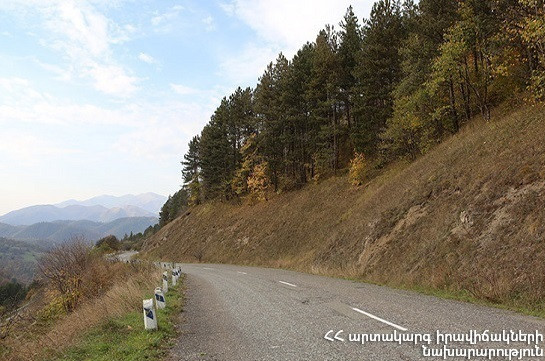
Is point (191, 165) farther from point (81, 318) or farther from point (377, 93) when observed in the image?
point (81, 318)

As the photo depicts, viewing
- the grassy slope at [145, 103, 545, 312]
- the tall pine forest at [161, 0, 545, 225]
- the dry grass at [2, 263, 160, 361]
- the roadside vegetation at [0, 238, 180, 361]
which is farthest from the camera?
the tall pine forest at [161, 0, 545, 225]

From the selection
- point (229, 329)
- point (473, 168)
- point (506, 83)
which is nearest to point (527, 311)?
point (229, 329)

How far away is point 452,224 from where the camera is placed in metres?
14.8

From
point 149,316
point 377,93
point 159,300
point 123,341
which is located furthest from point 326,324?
point 377,93

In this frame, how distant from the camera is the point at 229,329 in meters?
8.36

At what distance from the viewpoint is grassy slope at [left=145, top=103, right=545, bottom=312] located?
36.2 feet

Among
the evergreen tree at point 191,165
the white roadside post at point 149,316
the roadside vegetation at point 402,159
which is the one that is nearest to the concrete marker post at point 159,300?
the white roadside post at point 149,316

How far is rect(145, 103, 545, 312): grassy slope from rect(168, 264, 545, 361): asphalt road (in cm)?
196

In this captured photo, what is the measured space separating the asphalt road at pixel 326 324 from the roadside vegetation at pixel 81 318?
1041mm

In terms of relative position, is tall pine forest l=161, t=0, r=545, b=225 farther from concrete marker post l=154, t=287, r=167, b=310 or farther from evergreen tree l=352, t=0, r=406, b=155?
concrete marker post l=154, t=287, r=167, b=310

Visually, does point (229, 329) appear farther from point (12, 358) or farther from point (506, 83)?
point (506, 83)

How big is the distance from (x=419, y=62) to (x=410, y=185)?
9.40 m

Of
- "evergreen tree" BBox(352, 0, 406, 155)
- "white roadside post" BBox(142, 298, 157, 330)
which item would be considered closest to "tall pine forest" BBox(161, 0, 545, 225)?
"evergreen tree" BBox(352, 0, 406, 155)

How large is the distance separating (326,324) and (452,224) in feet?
31.0
